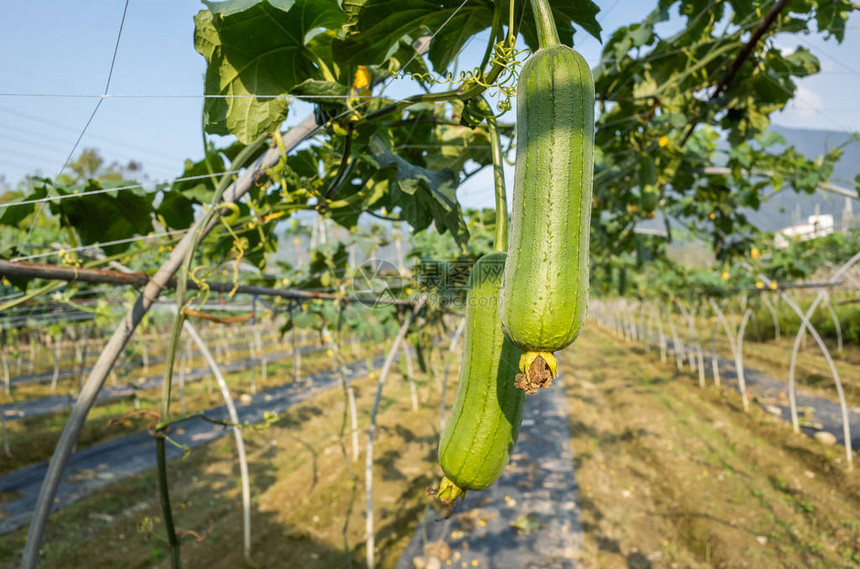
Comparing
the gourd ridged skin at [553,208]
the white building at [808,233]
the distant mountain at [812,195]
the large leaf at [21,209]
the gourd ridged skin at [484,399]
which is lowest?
the gourd ridged skin at [484,399]

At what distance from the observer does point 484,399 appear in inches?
32.2

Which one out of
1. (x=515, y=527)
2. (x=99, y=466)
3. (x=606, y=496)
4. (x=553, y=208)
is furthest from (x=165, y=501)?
(x=99, y=466)

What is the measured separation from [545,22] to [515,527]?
530cm

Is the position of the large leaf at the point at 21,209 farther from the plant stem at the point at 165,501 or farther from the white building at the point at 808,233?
the white building at the point at 808,233

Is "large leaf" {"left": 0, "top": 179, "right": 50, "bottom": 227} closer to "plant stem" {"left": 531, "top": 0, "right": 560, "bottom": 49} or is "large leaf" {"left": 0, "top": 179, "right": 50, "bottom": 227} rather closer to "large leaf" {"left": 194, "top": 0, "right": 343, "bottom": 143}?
"large leaf" {"left": 194, "top": 0, "right": 343, "bottom": 143}

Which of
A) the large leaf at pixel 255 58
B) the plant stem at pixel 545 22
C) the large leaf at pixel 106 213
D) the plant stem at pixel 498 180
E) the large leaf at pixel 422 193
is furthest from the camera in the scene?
the large leaf at pixel 106 213

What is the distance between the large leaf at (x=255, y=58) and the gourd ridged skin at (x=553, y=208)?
0.58m

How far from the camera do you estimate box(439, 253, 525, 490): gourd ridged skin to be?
0.80 m

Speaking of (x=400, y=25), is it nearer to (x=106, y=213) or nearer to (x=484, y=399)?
(x=484, y=399)

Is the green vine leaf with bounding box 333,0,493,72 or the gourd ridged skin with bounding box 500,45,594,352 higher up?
the green vine leaf with bounding box 333,0,493,72

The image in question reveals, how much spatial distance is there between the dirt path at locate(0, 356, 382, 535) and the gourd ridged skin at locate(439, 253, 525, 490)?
448 cm

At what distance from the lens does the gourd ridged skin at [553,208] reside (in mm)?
563

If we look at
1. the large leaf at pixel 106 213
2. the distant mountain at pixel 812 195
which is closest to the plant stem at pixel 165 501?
the large leaf at pixel 106 213

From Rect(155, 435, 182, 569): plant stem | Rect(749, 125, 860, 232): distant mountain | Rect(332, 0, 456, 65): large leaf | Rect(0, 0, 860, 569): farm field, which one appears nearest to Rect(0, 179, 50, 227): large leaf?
Rect(0, 0, 860, 569): farm field
